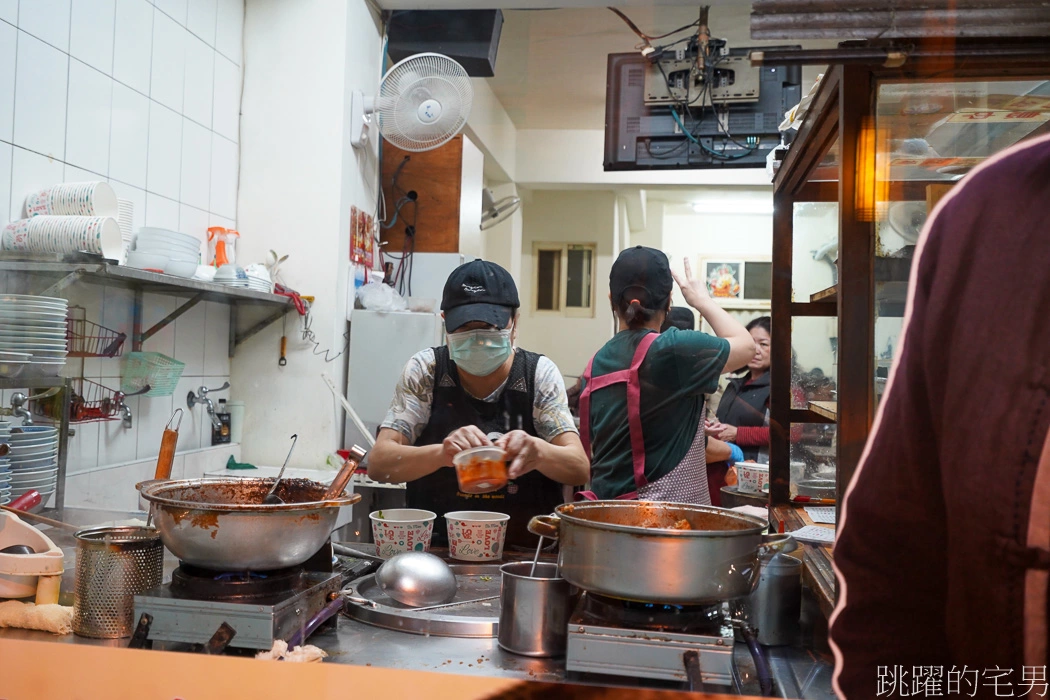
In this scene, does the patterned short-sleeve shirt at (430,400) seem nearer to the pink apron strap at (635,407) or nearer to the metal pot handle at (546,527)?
the pink apron strap at (635,407)

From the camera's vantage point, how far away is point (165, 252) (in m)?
2.12

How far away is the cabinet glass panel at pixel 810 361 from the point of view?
57.7 inches

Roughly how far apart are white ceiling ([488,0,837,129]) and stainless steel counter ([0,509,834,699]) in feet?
4.68

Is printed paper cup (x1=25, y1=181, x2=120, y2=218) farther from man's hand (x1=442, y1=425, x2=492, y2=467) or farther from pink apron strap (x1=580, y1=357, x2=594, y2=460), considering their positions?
pink apron strap (x1=580, y1=357, x2=594, y2=460)

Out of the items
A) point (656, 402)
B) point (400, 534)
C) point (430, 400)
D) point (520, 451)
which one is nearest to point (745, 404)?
point (656, 402)

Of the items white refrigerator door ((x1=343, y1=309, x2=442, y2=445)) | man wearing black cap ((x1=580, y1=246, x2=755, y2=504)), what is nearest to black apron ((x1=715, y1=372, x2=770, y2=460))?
man wearing black cap ((x1=580, y1=246, x2=755, y2=504))

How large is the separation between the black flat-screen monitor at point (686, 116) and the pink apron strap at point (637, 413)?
0.59 metres

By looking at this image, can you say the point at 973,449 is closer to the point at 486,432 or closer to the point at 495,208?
the point at 486,432

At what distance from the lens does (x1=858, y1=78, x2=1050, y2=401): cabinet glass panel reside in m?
0.93

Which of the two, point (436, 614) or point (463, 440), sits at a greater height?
point (463, 440)

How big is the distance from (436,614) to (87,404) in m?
1.01

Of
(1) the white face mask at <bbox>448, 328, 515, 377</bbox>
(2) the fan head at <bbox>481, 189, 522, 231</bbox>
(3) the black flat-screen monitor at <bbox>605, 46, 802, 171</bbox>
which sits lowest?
(1) the white face mask at <bbox>448, 328, 515, 377</bbox>

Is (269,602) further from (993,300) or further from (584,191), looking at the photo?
(584,191)

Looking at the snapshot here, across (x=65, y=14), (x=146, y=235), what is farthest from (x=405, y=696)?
(x=65, y=14)
